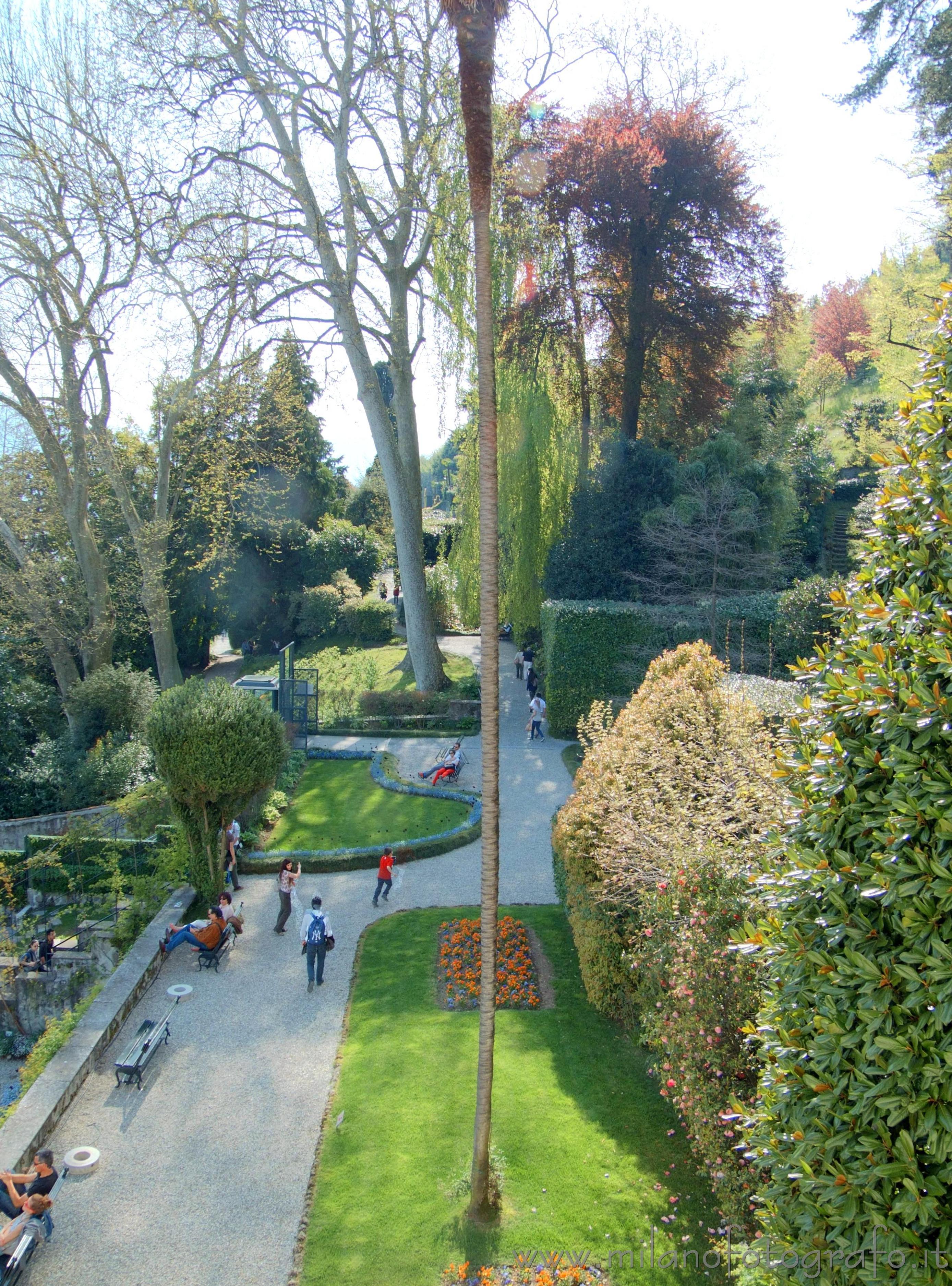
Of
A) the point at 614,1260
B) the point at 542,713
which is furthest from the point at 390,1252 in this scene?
the point at 542,713

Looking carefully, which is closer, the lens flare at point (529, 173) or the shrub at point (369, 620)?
the lens flare at point (529, 173)

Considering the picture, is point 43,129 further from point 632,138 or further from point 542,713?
point 542,713

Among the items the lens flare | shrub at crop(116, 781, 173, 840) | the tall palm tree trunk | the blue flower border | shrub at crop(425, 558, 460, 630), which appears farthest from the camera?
shrub at crop(425, 558, 460, 630)

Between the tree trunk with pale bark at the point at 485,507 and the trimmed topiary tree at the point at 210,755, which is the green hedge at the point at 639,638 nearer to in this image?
the trimmed topiary tree at the point at 210,755

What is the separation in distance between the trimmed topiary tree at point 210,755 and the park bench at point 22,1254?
558 cm

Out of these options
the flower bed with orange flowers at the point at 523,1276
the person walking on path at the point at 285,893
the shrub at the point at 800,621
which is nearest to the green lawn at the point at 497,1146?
the flower bed with orange flowers at the point at 523,1276

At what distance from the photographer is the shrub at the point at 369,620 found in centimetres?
3519

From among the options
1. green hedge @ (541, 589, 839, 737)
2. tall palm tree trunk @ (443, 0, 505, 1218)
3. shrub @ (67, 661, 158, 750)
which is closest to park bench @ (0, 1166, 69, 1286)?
tall palm tree trunk @ (443, 0, 505, 1218)

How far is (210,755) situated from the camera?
1180cm

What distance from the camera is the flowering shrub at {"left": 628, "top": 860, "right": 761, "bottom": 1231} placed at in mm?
6383

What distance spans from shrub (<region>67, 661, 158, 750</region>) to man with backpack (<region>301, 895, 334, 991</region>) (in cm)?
1282

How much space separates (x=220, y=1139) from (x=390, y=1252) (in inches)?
91.7

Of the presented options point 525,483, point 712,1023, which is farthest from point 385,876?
point 525,483

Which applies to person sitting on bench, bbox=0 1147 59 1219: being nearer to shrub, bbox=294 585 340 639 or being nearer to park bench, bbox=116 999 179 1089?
park bench, bbox=116 999 179 1089
